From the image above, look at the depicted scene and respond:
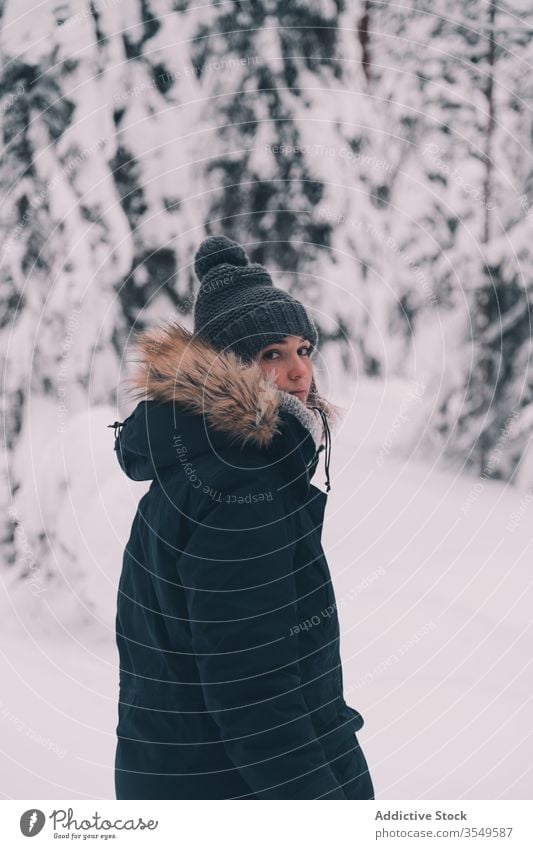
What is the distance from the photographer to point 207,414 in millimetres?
1034

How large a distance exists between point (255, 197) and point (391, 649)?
79.7 inches

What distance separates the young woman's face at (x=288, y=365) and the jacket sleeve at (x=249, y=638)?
0.27 meters

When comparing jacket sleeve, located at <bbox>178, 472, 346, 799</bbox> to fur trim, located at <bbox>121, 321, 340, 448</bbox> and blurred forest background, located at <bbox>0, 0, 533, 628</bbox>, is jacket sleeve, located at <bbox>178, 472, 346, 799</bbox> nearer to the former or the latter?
fur trim, located at <bbox>121, 321, 340, 448</bbox>

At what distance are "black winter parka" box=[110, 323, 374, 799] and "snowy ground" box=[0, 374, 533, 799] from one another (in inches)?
42.3

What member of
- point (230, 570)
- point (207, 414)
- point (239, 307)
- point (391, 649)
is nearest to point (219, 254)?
point (239, 307)

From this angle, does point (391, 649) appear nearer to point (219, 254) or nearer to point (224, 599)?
point (219, 254)

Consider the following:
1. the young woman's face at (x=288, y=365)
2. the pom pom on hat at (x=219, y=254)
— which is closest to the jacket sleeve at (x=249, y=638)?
the young woman's face at (x=288, y=365)

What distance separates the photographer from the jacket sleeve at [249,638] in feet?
3.02

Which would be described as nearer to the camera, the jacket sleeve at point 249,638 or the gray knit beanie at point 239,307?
the jacket sleeve at point 249,638

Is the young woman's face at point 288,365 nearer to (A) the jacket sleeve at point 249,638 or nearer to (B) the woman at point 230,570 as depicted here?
(B) the woman at point 230,570

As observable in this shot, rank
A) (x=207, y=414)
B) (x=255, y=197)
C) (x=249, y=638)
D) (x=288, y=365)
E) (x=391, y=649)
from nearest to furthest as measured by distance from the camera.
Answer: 1. (x=249, y=638)
2. (x=207, y=414)
3. (x=288, y=365)
4. (x=391, y=649)
5. (x=255, y=197)

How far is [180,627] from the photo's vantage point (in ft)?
3.40

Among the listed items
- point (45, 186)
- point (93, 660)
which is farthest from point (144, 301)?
point (93, 660)

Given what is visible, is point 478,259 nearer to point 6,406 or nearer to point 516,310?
point 516,310
